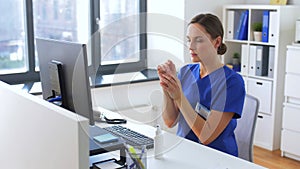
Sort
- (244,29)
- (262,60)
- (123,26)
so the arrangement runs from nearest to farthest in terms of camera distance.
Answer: (123,26) < (262,60) < (244,29)

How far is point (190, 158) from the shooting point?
1.90m

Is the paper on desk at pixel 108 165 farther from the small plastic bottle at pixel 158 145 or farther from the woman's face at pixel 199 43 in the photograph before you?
the woman's face at pixel 199 43

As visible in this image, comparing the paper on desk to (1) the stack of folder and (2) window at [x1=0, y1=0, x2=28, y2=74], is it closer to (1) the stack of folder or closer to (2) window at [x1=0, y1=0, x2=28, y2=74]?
(2) window at [x1=0, y1=0, x2=28, y2=74]

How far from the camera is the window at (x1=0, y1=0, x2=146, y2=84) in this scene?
11.9 ft

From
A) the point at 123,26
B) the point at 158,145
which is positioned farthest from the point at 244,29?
the point at 158,145

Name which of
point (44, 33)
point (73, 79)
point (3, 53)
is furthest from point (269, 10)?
point (73, 79)

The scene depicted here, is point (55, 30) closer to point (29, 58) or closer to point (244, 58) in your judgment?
point (29, 58)

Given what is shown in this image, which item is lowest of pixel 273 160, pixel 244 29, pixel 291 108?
pixel 273 160

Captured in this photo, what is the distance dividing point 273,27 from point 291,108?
2.44 feet

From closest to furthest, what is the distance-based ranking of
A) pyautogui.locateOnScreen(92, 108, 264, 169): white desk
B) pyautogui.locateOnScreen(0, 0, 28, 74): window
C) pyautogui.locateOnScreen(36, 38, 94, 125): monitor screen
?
pyautogui.locateOnScreen(36, 38, 94, 125): monitor screen, pyautogui.locateOnScreen(92, 108, 264, 169): white desk, pyautogui.locateOnScreen(0, 0, 28, 74): window

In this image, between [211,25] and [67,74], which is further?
[211,25]

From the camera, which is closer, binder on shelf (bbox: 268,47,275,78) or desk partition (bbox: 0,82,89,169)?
desk partition (bbox: 0,82,89,169)

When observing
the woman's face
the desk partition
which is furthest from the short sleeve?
the desk partition

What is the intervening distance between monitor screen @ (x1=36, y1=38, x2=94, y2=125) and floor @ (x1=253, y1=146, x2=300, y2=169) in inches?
91.5
